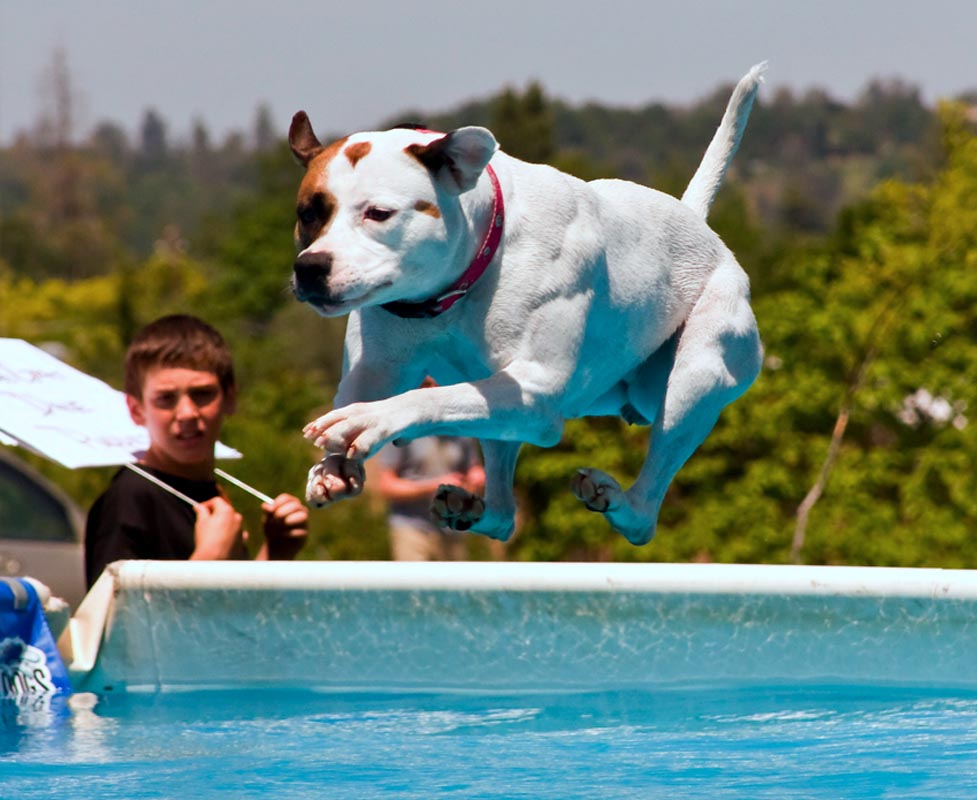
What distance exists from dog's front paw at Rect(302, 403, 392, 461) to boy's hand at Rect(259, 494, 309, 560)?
6.53ft

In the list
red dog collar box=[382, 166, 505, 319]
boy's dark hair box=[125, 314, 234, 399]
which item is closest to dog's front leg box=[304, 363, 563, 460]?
red dog collar box=[382, 166, 505, 319]

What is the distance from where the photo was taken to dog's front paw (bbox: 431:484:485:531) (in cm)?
402

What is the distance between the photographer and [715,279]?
4188mm

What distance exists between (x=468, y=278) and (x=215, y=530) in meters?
2.26

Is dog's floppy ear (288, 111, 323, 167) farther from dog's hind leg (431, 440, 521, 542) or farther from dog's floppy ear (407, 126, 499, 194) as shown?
dog's hind leg (431, 440, 521, 542)

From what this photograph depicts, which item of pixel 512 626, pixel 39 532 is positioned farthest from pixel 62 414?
pixel 39 532

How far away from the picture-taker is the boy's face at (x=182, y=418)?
18.3 feet

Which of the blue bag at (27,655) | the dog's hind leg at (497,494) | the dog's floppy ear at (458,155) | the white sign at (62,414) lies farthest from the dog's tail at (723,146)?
the blue bag at (27,655)

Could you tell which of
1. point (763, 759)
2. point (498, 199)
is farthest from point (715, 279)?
point (763, 759)

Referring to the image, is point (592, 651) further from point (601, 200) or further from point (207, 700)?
→ point (601, 200)

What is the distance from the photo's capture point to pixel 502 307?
3553 millimetres

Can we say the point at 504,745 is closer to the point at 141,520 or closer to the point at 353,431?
the point at 353,431

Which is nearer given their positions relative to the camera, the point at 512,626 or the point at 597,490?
the point at 597,490

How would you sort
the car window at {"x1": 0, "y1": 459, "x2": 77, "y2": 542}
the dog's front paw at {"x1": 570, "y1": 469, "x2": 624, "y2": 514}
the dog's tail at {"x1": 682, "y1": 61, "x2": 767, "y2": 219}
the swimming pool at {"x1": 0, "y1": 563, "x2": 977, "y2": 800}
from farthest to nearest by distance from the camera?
the car window at {"x1": 0, "y1": 459, "x2": 77, "y2": 542}, the swimming pool at {"x1": 0, "y1": 563, "x2": 977, "y2": 800}, the dog's tail at {"x1": 682, "y1": 61, "x2": 767, "y2": 219}, the dog's front paw at {"x1": 570, "y1": 469, "x2": 624, "y2": 514}
